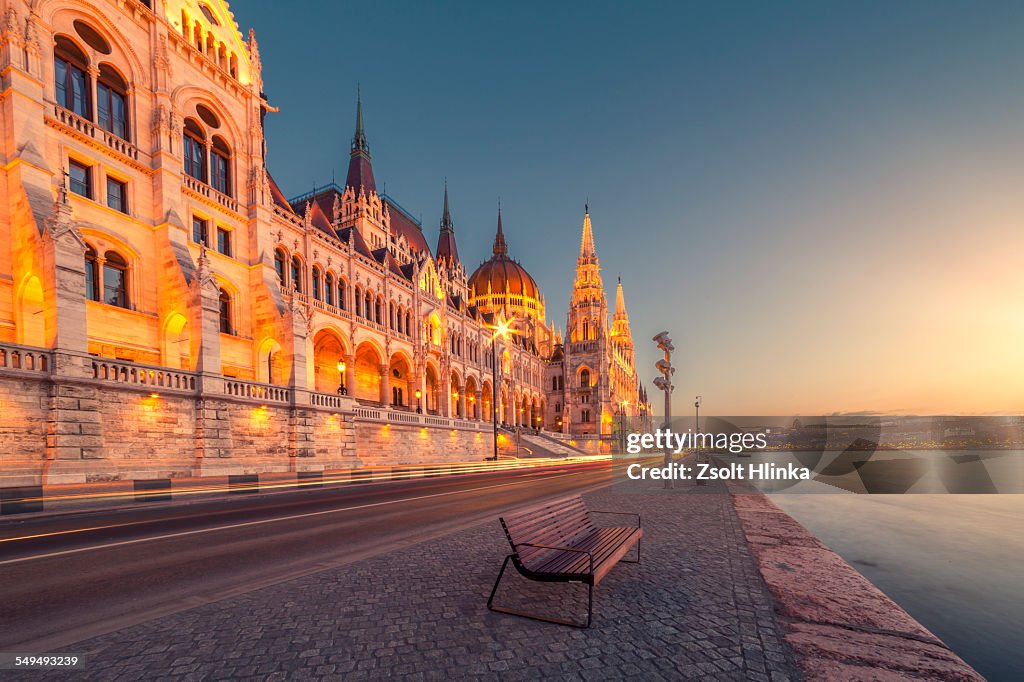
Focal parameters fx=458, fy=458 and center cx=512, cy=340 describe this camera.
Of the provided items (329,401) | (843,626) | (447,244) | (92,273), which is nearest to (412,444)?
(329,401)

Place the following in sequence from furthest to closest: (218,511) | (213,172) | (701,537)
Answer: (213,172) → (218,511) → (701,537)

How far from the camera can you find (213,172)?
24.4 meters

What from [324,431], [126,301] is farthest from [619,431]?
[126,301]

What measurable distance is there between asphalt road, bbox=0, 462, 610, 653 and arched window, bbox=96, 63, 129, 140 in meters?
17.9

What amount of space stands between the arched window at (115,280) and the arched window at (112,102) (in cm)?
560

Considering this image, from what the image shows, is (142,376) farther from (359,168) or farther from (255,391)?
(359,168)

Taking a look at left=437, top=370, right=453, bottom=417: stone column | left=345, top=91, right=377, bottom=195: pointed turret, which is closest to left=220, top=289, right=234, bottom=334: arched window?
left=437, top=370, right=453, bottom=417: stone column

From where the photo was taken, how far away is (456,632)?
3.97 metres

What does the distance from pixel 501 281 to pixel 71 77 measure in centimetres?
8501

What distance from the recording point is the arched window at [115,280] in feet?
61.9

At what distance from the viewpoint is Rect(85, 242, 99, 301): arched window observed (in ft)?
59.9

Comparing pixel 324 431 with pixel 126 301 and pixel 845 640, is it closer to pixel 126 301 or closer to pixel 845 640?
pixel 126 301

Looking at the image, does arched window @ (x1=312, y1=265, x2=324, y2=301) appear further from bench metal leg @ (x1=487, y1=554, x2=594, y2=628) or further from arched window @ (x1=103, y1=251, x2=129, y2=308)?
bench metal leg @ (x1=487, y1=554, x2=594, y2=628)

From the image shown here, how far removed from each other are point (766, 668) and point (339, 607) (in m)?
3.78
